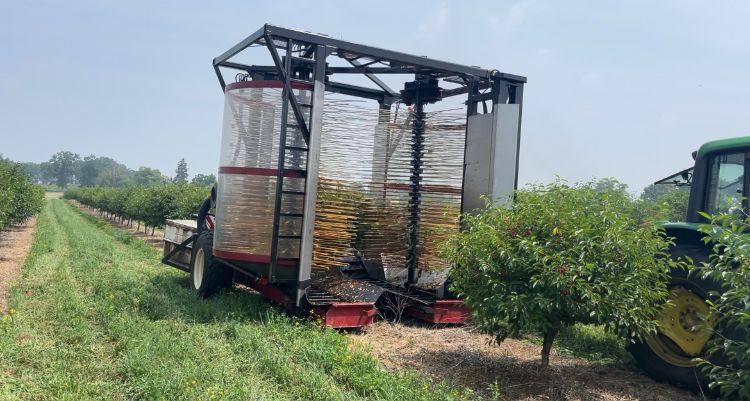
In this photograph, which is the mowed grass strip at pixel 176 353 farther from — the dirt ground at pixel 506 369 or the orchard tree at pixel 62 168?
the orchard tree at pixel 62 168

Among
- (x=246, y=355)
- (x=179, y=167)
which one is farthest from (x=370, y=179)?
(x=179, y=167)

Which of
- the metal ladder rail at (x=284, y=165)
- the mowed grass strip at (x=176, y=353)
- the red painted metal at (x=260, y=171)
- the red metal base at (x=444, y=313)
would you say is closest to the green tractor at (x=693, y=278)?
the mowed grass strip at (x=176, y=353)

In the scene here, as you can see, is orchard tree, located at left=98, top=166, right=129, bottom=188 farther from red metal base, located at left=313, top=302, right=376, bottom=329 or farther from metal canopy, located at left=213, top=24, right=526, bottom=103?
red metal base, located at left=313, top=302, right=376, bottom=329

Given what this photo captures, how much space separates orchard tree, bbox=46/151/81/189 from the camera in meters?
173

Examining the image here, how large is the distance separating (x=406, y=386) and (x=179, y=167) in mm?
165453

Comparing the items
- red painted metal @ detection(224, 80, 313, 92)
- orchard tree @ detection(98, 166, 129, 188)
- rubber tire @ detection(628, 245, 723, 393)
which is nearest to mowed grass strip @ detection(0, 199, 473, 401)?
rubber tire @ detection(628, 245, 723, 393)

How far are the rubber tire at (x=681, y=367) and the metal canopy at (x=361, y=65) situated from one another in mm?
3223

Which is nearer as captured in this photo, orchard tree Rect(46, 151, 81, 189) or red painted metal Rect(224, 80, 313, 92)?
red painted metal Rect(224, 80, 313, 92)

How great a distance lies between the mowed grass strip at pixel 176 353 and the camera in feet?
15.6

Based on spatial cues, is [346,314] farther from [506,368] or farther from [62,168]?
[62,168]

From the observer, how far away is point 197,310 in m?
7.81

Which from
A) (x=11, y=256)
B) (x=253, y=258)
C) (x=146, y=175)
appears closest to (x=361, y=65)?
(x=253, y=258)

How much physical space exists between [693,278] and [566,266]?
4.17ft

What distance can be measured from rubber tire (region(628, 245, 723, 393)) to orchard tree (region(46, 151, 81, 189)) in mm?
188755
